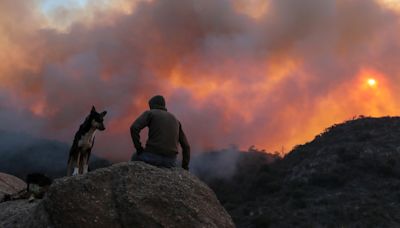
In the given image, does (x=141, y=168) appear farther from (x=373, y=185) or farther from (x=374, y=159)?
(x=374, y=159)

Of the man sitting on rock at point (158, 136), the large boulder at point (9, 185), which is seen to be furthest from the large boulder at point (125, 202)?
the large boulder at point (9, 185)

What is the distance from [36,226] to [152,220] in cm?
230

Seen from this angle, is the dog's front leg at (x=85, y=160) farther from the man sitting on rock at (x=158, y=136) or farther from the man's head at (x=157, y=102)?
the man's head at (x=157, y=102)

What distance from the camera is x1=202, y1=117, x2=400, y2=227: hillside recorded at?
9056 cm

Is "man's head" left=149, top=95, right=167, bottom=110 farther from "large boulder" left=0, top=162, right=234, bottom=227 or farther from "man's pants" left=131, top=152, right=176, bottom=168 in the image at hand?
"large boulder" left=0, top=162, right=234, bottom=227

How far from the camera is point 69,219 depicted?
9.66m

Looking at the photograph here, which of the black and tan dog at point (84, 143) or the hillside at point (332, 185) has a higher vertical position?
the hillside at point (332, 185)

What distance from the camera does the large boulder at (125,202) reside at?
9742 mm

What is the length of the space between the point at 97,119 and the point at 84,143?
810mm

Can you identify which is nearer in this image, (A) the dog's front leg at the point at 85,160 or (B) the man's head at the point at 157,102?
(B) the man's head at the point at 157,102

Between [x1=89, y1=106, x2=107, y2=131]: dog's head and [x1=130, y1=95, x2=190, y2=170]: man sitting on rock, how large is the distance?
4113mm

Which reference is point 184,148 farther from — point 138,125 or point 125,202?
point 125,202

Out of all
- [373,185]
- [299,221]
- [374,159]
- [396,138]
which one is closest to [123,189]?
[299,221]

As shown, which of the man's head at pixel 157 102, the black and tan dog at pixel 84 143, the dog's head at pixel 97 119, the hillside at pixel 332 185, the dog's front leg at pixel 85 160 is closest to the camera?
the man's head at pixel 157 102
